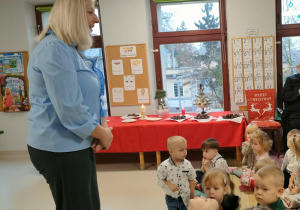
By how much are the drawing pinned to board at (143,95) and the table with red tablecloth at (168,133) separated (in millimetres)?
592

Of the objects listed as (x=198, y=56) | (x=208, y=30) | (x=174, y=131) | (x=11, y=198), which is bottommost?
(x=11, y=198)

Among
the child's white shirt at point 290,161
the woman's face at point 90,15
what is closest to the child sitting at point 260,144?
the child's white shirt at point 290,161

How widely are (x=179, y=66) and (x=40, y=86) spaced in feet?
11.2

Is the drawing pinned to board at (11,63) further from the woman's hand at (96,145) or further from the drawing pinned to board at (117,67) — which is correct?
the woman's hand at (96,145)

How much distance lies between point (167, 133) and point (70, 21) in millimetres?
2514

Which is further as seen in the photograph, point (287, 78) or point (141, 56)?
point (141, 56)

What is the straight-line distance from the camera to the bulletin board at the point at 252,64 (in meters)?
4.02

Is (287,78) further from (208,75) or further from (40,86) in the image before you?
(40,86)

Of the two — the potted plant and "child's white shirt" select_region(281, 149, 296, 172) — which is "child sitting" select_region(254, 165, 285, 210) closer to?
"child's white shirt" select_region(281, 149, 296, 172)

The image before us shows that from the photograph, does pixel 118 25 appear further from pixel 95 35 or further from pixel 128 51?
pixel 95 35

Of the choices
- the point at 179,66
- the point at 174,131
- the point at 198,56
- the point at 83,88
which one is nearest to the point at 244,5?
the point at 198,56

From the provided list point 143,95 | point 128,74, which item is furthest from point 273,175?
point 128,74

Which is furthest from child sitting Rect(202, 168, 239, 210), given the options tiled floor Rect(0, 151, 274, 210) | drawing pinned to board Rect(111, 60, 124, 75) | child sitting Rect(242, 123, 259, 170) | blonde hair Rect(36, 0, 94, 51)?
drawing pinned to board Rect(111, 60, 124, 75)

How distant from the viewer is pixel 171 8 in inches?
173
